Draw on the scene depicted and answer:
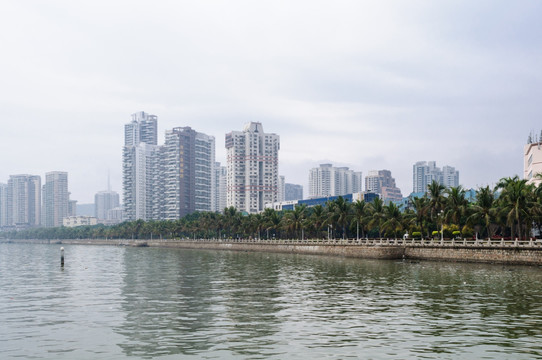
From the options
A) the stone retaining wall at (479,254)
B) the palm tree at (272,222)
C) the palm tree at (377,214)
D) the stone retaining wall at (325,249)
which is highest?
the palm tree at (377,214)

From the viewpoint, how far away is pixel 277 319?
31812 mm

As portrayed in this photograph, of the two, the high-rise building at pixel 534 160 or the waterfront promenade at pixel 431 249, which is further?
the high-rise building at pixel 534 160

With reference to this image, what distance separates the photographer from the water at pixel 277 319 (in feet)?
79.8

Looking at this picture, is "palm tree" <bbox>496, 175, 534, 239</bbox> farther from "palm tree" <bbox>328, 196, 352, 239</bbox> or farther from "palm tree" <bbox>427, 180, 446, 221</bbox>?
Result: "palm tree" <bbox>328, 196, 352, 239</bbox>

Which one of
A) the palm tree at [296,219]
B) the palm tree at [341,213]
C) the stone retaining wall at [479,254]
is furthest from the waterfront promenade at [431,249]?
the palm tree at [341,213]

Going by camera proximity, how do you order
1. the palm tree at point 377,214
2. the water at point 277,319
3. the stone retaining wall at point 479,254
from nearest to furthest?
the water at point 277,319, the stone retaining wall at point 479,254, the palm tree at point 377,214

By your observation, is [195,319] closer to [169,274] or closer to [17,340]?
[17,340]

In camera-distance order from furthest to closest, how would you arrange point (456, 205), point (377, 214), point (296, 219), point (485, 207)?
point (296, 219), point (377, 214), point (456, 205), point (485, 207)

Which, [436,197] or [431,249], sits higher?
[436,197]

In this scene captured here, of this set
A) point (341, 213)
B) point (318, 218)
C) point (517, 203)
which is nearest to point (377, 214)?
point (341, 213)

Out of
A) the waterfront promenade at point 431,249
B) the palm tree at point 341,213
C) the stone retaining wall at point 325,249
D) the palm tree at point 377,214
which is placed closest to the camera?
the waterfront promenade at point 431,249

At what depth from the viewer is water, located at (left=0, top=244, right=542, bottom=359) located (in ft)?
79.8

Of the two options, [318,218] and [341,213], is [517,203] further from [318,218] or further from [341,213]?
[318,218]

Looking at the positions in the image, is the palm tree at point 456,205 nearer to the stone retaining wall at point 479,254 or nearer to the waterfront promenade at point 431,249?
the waterfront promenade at point 431,249
